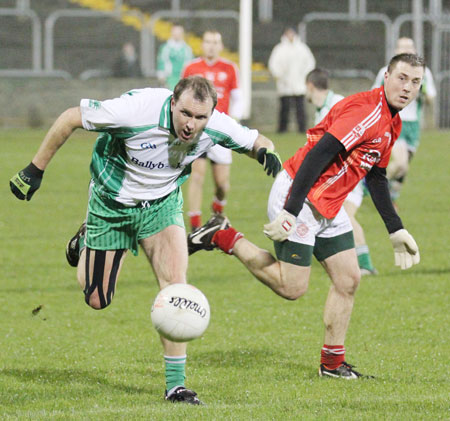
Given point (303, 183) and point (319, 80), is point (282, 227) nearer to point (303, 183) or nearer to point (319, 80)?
point (303, 183)

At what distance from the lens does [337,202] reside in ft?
21.0

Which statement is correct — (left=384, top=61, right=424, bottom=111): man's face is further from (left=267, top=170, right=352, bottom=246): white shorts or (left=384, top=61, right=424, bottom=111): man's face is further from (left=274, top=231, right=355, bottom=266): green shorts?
(left=274, top=231, right=355, bottom=266): green shorts

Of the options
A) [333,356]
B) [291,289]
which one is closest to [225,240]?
[291,289]

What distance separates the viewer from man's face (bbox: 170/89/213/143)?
544cm

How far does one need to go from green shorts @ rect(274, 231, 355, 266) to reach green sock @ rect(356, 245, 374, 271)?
3430 millimetres

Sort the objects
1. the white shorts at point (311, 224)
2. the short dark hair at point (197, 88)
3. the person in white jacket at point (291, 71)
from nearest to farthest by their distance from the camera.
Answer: the short dark hair at point (197, 88) < the white shorts at point (311, 224) < the person in white jacket at point (291, 71)

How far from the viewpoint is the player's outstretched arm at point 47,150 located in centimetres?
564

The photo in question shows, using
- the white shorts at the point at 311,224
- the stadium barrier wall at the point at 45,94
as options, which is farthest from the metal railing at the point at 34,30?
the white shorts at the point at 311,224

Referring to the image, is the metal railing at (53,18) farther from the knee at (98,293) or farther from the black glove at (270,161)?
the black glove at (270,161)

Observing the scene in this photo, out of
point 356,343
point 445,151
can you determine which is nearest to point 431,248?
point 356,343

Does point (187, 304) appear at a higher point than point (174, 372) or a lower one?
higher

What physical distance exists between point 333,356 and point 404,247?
849 mm

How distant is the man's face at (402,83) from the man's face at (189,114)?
1277 millimetres

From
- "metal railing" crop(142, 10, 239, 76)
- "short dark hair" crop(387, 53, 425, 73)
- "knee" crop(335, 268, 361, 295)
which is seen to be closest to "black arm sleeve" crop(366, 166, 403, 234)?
"knee" crop(335, 268, 361, 295)
